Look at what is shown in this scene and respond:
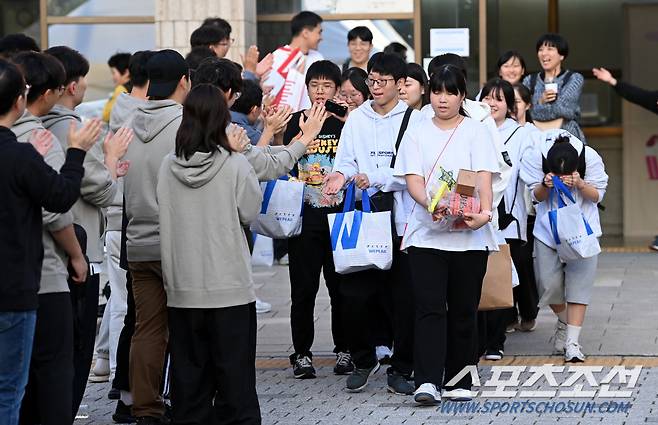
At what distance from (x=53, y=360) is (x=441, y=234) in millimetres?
2374

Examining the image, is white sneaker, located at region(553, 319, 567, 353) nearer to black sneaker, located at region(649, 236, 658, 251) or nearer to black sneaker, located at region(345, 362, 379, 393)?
black sneaker, located at region(345, 362, 379, 393)

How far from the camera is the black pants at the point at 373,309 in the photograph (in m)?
7.73

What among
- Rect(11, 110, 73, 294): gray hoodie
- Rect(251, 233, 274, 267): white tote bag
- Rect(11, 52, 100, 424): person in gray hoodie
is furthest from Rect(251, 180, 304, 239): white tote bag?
Rect(251, 233, 274, 267): white tote bag

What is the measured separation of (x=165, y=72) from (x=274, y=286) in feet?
17.8

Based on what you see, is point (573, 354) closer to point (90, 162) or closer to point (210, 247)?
point (210, 247)

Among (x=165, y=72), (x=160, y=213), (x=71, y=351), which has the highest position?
(x=165, y=72)

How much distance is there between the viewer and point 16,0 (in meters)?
14.9

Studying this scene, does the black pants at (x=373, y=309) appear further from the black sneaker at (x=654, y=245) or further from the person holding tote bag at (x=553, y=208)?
the black sneaker at (x=654, y=245)

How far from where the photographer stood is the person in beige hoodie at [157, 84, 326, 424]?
6.24m

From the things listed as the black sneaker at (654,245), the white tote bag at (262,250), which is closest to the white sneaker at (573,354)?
the white tote bag at (262,250)

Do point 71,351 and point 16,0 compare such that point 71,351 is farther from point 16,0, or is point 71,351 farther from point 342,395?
point 16,0

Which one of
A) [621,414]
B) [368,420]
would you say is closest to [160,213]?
[368,420]

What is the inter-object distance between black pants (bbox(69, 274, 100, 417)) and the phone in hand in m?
2.17

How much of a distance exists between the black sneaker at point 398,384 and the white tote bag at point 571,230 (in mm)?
1478
